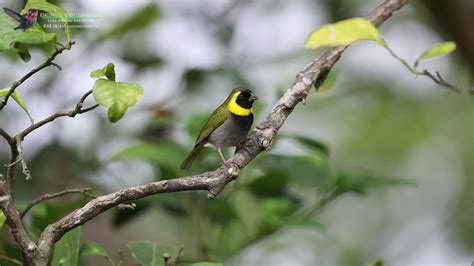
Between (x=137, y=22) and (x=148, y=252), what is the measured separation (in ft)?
7.26

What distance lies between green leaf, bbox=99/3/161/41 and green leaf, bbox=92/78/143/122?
225 centimetres

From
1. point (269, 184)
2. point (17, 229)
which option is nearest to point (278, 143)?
point (269, 184)

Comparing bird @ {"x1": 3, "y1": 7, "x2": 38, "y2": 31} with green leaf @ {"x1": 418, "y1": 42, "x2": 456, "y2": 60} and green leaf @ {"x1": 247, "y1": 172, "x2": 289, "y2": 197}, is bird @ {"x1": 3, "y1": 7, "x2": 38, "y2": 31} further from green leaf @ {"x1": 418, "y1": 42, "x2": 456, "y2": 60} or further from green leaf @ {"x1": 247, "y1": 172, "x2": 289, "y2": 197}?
green leaf @ {"x1": 247, "y1": 172, "x2": 289, "y2": 197}

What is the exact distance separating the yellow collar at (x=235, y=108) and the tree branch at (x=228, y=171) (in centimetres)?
108

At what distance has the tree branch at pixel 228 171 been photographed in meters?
1.76

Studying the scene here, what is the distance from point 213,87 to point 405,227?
10.5 feet

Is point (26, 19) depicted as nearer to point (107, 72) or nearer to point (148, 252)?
point (107, 72)

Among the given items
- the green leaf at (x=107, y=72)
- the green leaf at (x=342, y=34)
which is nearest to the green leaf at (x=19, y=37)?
the green leaf at (x=107, y=72)

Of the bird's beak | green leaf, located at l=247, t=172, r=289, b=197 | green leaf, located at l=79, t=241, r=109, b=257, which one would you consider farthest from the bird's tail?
green leaf, located at l=79, t=241, r=109, b=257

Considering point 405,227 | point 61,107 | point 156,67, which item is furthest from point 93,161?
point 405,227

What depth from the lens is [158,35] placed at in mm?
4730

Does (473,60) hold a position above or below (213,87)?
above

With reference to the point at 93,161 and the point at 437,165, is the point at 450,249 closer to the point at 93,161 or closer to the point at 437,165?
the point at 437,165

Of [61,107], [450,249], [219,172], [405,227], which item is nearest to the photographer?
[219,172]
